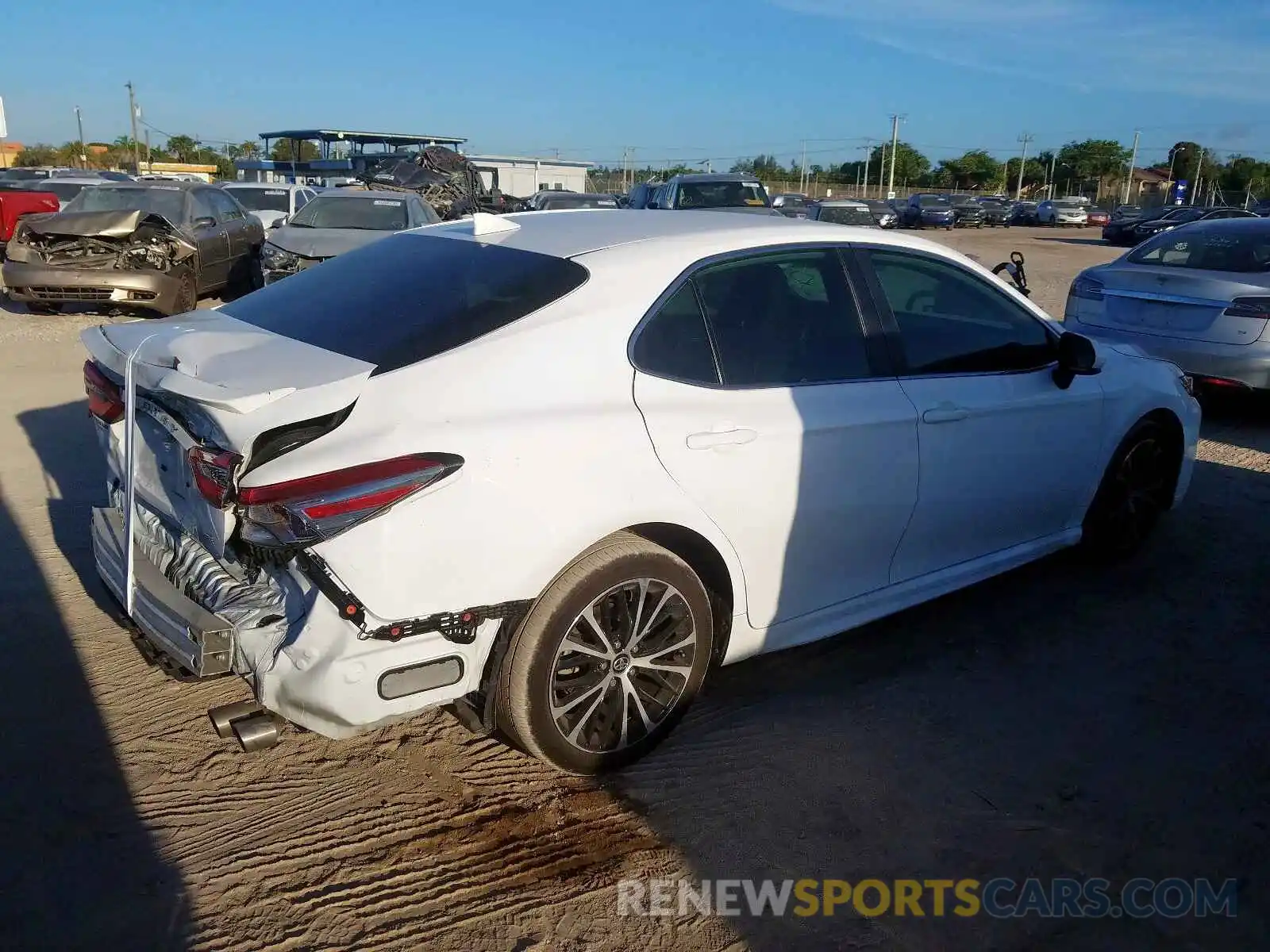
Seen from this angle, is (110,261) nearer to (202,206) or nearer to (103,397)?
(202,206)

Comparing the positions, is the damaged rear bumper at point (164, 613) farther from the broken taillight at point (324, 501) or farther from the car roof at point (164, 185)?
the car roof at point (164, 185)

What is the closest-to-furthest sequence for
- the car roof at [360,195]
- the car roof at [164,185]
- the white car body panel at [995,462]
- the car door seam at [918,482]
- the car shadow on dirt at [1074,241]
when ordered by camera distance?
the car door seam at [918,482]
the white car body panel at [995,462]
the car roof at [360,195]
the car roof at [164,185]
the car shadow on dirt at [1074,241]

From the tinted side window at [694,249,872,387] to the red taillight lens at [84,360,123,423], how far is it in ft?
6.20

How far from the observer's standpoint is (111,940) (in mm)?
2457

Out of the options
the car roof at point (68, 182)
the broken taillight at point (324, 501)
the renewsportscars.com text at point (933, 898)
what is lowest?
the renewsportscars.com text at point (933, 898)

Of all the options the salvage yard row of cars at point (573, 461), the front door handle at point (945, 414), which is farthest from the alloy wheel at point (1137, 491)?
the front door handle at point (945, 414)

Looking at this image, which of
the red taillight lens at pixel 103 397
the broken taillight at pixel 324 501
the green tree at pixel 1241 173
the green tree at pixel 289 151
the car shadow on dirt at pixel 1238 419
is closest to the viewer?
the broken taillight at pixel 324 501

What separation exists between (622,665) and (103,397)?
1893 mm

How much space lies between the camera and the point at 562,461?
2.79 meters

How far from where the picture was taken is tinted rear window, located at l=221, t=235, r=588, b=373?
2971 millimetres

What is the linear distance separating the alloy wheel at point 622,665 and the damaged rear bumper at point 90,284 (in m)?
9.95

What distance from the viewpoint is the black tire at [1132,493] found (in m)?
4.77

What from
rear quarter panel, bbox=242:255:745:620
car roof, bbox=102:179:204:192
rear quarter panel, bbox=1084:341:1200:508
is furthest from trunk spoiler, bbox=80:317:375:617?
car roof, bbox=102:179:204:192

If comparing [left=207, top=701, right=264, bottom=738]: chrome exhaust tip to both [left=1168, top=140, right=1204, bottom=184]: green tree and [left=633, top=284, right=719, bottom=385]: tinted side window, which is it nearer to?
[left=633, top=284, right=719, bottom=385]: tinted side window
